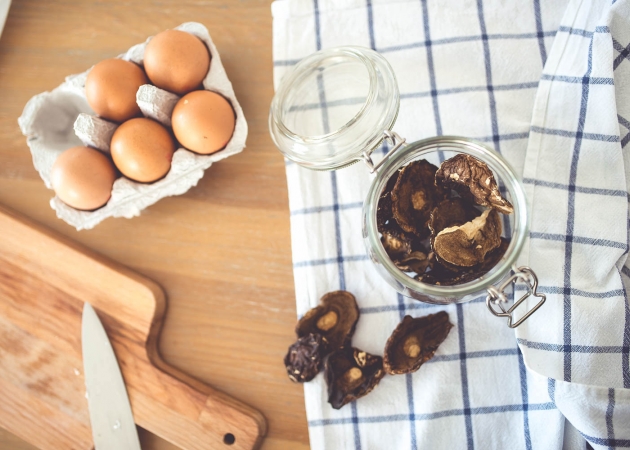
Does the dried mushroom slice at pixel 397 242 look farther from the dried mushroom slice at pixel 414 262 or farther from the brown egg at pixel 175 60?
the brown egg at pixel 175 60

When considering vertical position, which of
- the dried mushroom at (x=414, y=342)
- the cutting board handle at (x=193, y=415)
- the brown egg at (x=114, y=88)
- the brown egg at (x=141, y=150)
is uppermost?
the brown egg at (x=114, y=88)

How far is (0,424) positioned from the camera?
85 cm

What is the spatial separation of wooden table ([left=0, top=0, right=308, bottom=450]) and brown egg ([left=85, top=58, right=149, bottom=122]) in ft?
0.53

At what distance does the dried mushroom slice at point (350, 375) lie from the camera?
74 centimetres

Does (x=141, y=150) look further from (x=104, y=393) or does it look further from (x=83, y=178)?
(x=104, y=393)

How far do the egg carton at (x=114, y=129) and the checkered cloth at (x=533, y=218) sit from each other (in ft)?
0.37

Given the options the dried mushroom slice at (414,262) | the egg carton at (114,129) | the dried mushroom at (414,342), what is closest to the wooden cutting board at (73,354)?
the egg carton at (114,129)

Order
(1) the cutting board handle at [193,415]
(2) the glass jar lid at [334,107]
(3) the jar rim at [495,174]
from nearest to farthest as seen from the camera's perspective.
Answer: (3) the jar rim at [495,174], (2) the glass jar lid at [334,107], (1) the cutting board handle at [193,415]

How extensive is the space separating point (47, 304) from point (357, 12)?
75 centimetres

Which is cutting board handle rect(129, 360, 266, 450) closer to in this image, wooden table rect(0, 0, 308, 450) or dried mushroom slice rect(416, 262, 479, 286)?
wooden table rect(0, 0, 308, 450)

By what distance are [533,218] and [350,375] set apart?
0.36m

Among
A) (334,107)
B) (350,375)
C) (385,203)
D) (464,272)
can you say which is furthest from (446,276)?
(334,107)

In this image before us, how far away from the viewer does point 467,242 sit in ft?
1.96

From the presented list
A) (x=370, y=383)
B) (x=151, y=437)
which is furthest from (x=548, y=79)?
(x=151, y=437)
